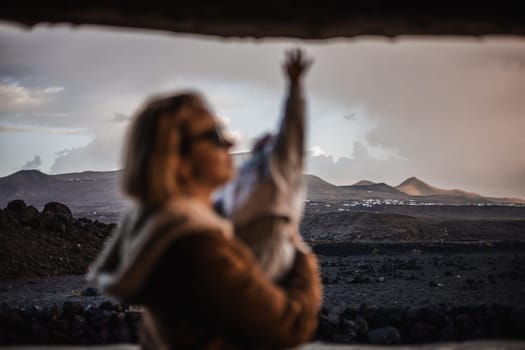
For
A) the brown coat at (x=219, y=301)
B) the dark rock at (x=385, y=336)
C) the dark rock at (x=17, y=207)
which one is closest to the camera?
the brown coat at (x=219, y=301)

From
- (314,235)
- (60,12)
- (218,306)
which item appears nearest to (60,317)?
(60,12)

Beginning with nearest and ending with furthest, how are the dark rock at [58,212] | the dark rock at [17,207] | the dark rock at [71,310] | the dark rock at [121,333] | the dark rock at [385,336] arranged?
the dark rock at [121,333]
the dark rock at [385,336]
the dark rock at [71,310]
the dark rock at [17,207]
the dark rock at [58,212]

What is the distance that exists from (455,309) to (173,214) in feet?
24.1

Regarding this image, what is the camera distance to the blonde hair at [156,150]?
2221mm

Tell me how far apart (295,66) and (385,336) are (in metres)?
5.58

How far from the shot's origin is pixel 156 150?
221cm

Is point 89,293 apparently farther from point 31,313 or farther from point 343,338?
point 343,338

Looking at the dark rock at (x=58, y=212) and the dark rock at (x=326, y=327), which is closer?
the dark rock at (x=326, y=327)

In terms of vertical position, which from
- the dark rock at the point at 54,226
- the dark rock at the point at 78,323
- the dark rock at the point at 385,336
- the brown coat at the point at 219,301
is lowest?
the dark rock at the point at 385,336

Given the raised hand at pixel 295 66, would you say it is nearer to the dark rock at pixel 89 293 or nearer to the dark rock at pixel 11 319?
the dark rock at pixel 11 319

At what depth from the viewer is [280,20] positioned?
9.86 feet

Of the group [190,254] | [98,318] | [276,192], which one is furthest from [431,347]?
[98,318]

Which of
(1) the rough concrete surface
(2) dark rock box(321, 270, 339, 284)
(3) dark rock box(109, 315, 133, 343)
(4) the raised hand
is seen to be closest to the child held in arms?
(4) the raised hand

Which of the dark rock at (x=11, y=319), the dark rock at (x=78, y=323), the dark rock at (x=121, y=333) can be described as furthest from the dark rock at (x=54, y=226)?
the dark rock at (x=11, y=319)
